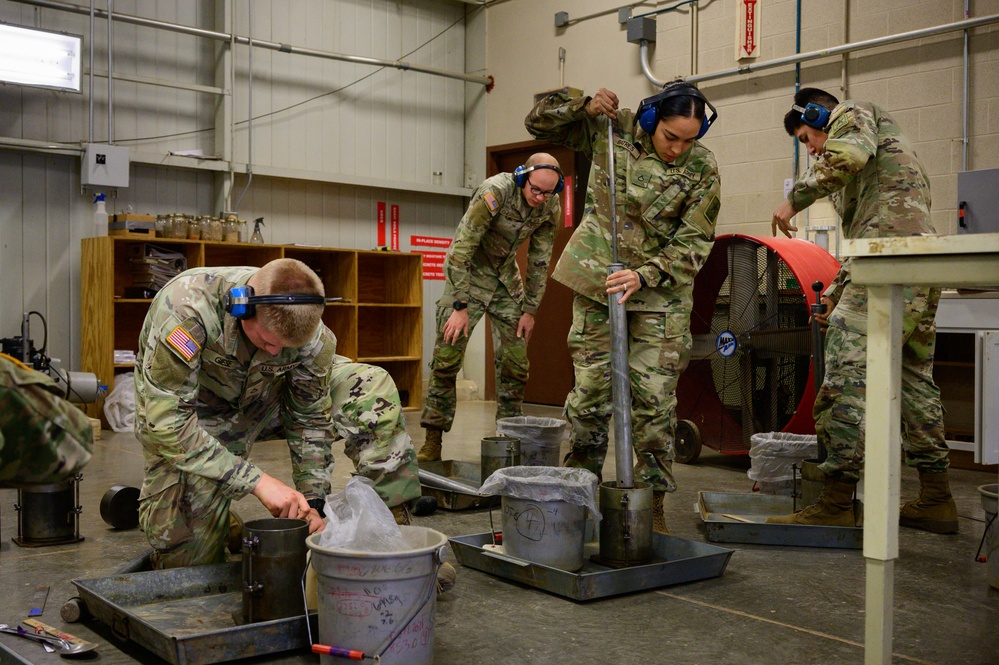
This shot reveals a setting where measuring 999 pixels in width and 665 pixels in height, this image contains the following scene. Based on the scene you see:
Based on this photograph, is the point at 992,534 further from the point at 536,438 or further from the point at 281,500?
the point at 281,500

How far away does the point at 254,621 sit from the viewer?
2.19 m

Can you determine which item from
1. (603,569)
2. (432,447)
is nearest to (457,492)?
(432,447)

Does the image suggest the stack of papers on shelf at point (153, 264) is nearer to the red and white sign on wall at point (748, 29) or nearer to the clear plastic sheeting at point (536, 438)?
the clear plastic sheeting at point (536, 438)

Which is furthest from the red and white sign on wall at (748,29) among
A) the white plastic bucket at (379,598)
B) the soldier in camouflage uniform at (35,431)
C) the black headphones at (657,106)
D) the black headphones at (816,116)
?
the soldier in camouflage uniform at (35,431)

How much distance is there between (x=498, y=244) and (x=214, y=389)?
7.22 ft

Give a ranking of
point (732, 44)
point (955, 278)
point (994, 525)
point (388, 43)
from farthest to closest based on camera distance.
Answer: point (388, 43)
point (732, 44)
point (994, 525)
point (955, 278)

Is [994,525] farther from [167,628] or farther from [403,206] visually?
[403,206]

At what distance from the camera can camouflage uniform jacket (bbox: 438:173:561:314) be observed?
14.8 feet

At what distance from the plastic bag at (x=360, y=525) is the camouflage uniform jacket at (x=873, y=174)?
2.12 m

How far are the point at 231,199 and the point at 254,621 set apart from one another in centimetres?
586

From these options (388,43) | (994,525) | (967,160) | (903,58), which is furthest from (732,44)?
(994,525)

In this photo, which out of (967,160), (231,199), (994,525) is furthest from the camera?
(231,199)

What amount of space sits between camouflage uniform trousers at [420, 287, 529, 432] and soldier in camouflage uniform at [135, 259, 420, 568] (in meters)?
1.60

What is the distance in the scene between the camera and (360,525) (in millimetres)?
2102
